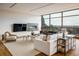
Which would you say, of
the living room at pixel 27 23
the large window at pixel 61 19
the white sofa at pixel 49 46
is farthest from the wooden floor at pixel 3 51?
the large window at pixel 61 19

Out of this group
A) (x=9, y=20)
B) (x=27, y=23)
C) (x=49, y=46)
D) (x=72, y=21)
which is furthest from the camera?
(x=27, y=23)

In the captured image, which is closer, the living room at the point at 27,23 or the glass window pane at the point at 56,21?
the living room at the point at 27,23

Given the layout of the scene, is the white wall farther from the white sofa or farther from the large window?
the large window

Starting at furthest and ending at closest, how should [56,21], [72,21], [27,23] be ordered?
[56,21]
[27,23]
[72,21]

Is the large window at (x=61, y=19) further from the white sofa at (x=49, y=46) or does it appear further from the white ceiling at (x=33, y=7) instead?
the white sofa at (x=49, y=46)

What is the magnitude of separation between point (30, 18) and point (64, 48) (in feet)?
5.56

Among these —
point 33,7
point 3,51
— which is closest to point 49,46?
point 33,7

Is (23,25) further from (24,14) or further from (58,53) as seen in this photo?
(58,53)

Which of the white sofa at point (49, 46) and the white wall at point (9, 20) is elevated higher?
the white wall at point (9, 20)

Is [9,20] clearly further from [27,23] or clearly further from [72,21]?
[72,21]

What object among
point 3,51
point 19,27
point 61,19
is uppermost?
point 61,19

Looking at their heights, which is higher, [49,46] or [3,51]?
[49,46]

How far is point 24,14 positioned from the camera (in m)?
2.56

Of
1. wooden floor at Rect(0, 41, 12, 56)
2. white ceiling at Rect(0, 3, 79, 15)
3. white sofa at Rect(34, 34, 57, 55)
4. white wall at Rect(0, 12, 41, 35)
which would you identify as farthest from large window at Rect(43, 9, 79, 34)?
wooden floor at Rect(0, 41, 12, 56)
